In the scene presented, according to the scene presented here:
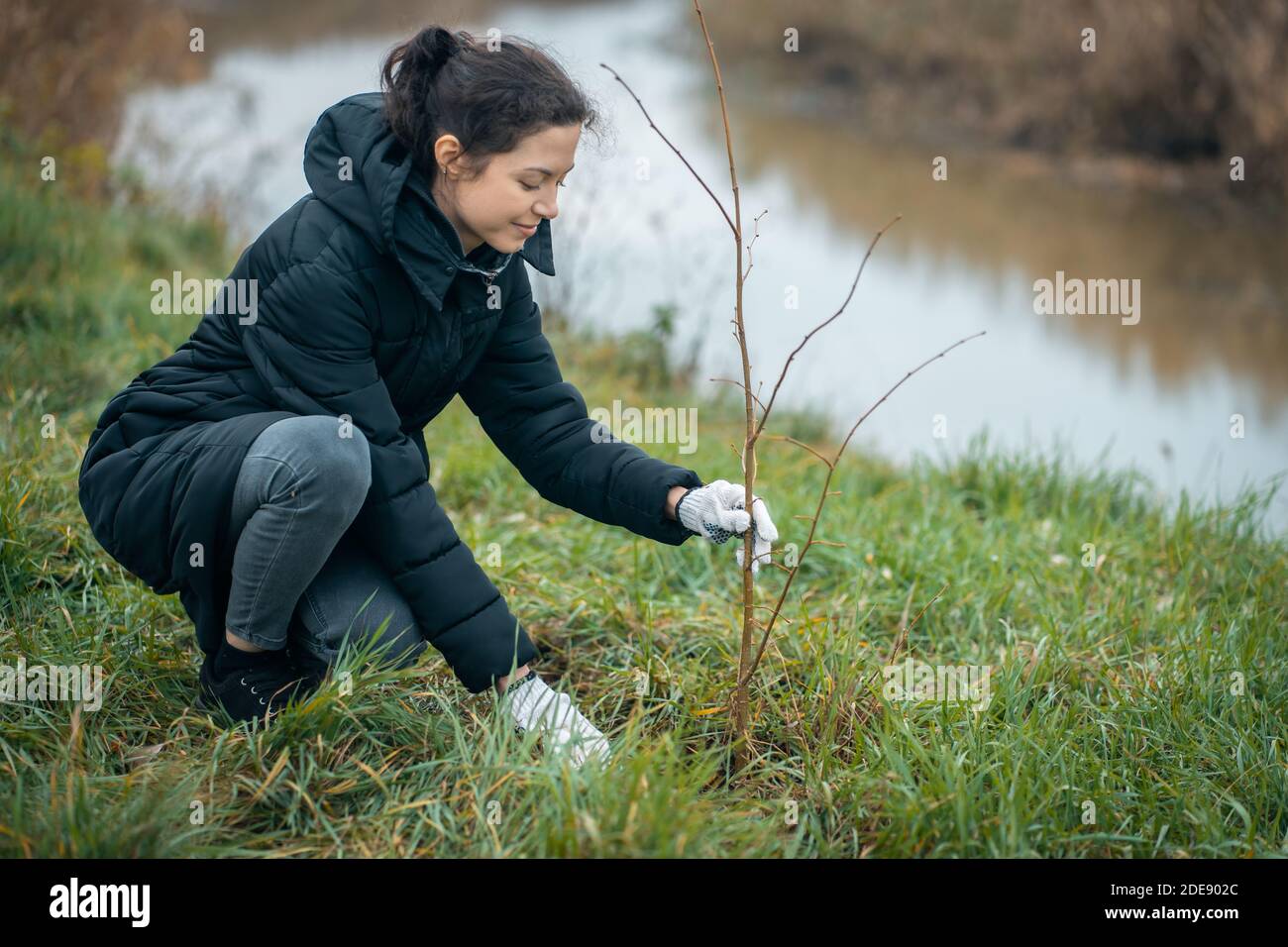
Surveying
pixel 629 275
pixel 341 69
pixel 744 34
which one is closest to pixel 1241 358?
pixel 629 275

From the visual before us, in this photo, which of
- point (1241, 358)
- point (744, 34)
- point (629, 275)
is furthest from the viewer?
point (744, 34)

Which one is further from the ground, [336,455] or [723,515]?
[336,455]

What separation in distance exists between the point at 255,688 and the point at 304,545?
0.34 m

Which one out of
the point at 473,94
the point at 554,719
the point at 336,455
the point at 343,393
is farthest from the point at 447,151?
the point at 554,719

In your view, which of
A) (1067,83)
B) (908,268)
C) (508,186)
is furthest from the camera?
(1067,83)

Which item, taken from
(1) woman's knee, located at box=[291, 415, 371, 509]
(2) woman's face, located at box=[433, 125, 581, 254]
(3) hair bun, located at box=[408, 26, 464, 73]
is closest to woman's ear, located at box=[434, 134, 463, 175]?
(2) woman's face, located at box=[433, 125, 581, 254]

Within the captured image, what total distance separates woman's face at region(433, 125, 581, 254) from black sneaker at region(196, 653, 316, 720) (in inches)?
33.7

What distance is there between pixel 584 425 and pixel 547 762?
69cm

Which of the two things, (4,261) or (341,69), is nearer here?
(4,261)

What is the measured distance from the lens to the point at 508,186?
2021 millimetres

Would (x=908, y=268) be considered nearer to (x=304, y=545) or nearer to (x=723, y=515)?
(x=723, y=515)

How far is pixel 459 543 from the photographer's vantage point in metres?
2.09

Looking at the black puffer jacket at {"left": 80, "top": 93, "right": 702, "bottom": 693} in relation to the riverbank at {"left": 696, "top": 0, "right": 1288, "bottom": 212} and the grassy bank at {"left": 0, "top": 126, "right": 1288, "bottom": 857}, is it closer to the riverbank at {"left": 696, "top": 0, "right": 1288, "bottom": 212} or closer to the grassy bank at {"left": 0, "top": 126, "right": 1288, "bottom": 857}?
the grassy bank at {"left": 0, "top": 126, "right": 1288, "bottom": 857}
